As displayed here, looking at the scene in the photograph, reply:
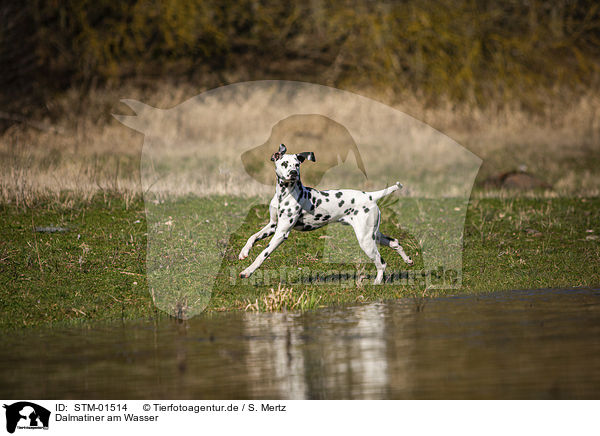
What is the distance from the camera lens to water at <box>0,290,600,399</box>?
7957 millimetres

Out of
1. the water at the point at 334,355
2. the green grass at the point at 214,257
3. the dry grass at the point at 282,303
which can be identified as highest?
the green grass at the point at 214,257

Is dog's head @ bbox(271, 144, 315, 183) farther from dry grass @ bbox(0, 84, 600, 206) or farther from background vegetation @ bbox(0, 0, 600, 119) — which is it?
background vegetation @ bbox(0, 0, 600, 119)

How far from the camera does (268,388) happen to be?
26.3 ft

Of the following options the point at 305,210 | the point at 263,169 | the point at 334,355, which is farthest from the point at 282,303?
the point at 263,169

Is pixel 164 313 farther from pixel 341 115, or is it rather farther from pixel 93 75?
pixel 93 75

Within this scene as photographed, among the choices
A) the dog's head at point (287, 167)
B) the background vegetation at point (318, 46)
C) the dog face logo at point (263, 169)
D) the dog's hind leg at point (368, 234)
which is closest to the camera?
the dog's head at point (287, 167)

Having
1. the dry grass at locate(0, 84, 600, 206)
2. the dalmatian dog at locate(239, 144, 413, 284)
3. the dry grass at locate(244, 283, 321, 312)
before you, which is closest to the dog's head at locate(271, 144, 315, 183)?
the dalmatian dog at locate(239, 144, 413, 284)

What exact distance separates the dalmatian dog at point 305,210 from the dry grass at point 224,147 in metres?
7.00
